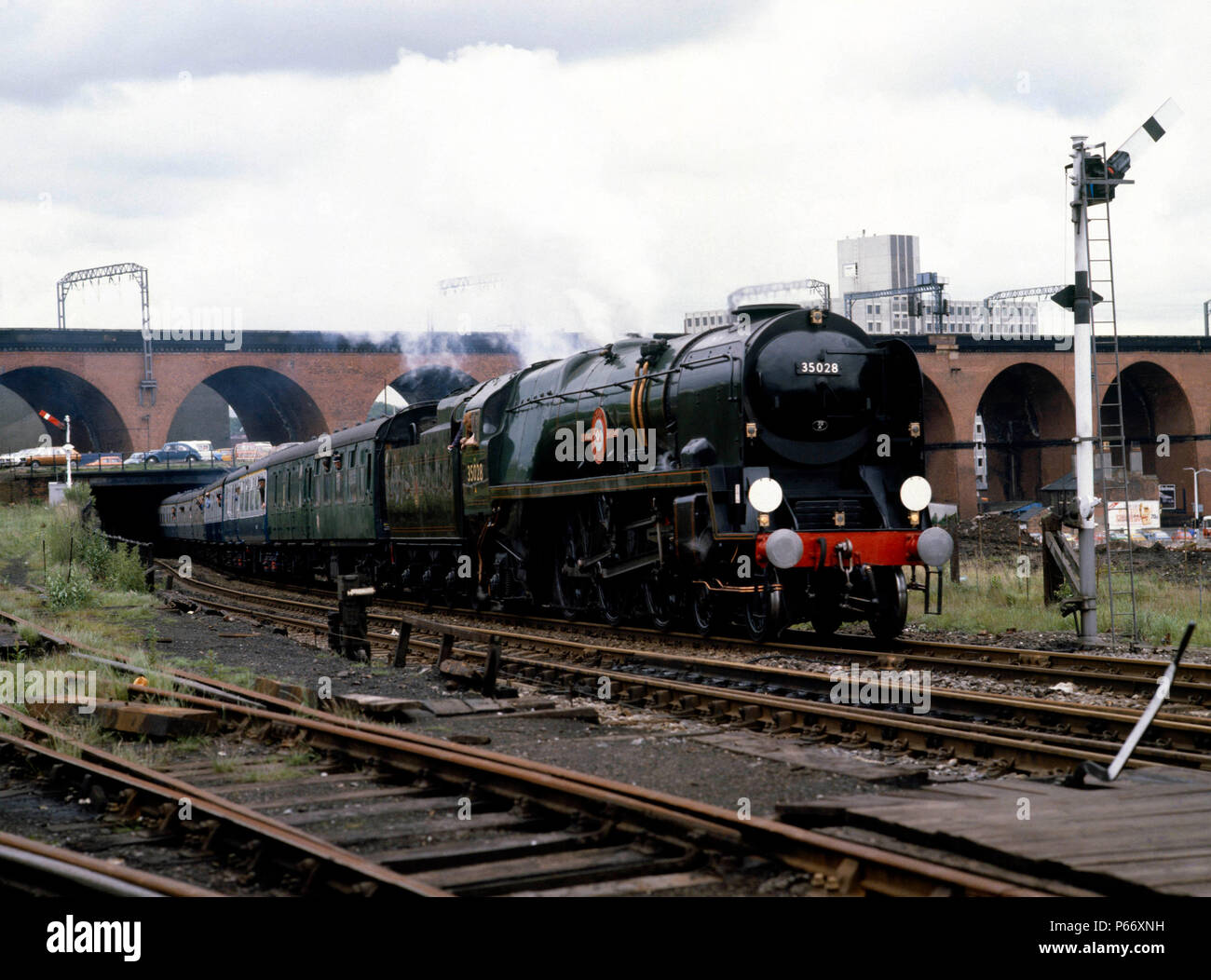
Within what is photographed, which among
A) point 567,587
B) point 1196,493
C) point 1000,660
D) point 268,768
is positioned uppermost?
point 1196,493

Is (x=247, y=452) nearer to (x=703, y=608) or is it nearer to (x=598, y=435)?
(x=598, y=435)

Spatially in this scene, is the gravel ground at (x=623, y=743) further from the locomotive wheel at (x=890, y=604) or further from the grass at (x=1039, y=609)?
the grass at (x=1039, y=609)

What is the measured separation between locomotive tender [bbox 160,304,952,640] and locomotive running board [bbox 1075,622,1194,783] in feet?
20.3

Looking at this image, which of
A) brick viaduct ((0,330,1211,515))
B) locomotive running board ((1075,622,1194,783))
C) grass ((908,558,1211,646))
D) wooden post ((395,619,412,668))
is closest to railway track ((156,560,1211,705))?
grass ((908,558,1211,646))

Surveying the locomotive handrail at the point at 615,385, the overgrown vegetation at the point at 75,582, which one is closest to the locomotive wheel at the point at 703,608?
the locomotive handrail at the point at 615,385

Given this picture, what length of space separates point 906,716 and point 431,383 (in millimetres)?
53915

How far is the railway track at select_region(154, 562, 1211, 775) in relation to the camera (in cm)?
714

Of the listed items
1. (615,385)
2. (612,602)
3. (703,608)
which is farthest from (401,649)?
(615,385)

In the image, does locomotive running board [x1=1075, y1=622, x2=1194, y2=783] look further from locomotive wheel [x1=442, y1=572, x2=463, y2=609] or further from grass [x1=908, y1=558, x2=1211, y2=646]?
locomotive wheel [x1=442, y1=572, x2=463, y2=609]

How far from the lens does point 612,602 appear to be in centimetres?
1583

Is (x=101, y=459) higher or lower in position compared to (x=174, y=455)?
lower

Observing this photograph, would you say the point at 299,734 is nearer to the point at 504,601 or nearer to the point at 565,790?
the point at 565,790

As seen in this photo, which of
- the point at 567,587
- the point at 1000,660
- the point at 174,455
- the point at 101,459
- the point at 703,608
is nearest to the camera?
the point at 1000,660
